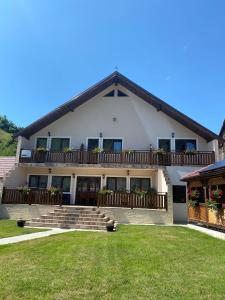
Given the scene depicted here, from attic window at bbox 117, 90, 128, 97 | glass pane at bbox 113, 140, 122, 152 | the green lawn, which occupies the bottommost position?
the green lawn

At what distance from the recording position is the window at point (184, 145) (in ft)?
59.8

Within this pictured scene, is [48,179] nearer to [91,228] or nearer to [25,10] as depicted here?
[91,228]

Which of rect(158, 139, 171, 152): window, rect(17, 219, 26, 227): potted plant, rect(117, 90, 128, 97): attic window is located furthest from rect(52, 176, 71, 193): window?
rect(117, 90, 128, 97): attic window

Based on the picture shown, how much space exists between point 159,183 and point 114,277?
12.2 metres

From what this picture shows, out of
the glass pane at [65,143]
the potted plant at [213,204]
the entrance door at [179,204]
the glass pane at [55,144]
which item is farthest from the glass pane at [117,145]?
the potted plant at [213,204]

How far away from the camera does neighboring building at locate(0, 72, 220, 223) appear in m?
16.8

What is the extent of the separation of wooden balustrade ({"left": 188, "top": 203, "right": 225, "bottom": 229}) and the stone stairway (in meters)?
5.00

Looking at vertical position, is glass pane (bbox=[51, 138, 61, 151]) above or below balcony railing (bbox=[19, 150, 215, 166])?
above

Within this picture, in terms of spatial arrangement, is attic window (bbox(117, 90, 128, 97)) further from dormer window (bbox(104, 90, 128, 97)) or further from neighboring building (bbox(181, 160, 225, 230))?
neighboring building (bbox(181, 160, 225, 230))

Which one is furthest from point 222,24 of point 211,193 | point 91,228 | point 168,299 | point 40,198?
point 40,198

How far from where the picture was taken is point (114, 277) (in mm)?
4879

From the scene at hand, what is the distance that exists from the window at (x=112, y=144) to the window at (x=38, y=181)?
529cm

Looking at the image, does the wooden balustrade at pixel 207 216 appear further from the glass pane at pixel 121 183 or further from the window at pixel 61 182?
the window at pixel 61 182

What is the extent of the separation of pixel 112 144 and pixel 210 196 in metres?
8.65
